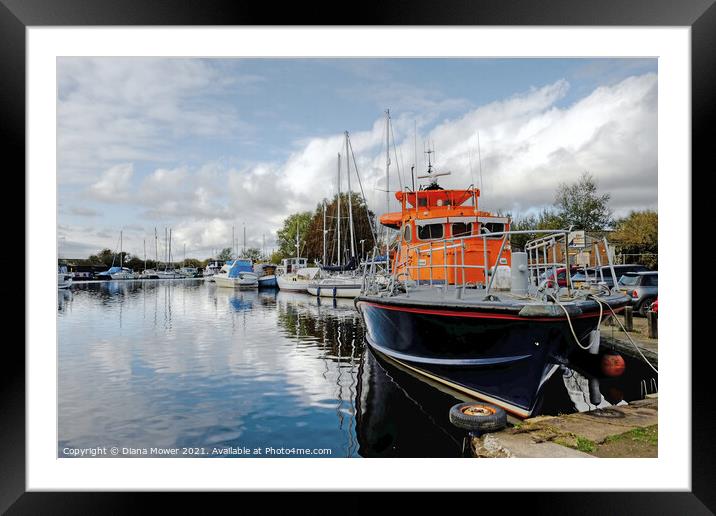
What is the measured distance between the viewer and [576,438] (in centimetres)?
342

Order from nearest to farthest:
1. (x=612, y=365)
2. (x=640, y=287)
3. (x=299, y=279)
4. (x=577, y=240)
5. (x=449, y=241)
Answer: (x=612, y=365) < (x=577, y=240) < (x=449, y=241) < (x=640, y=287) < (x=299, y=279)

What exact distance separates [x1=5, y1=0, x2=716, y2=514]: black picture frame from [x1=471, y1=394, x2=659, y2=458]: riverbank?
291 mm

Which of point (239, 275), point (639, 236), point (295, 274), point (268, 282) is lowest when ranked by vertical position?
point (268, 282)

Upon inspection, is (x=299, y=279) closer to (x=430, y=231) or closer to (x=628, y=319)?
(x=430, y=231)

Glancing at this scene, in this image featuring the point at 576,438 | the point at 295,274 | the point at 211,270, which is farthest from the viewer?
the point at 211,270

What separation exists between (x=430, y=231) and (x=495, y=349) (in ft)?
9.56

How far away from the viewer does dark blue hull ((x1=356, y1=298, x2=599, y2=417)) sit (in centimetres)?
384

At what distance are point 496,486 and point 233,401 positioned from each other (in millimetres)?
3402

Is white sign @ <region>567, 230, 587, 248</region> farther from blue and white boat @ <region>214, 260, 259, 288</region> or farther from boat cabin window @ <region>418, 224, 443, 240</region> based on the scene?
blue and white boat @ <region>214, 260, 259, 288</region>

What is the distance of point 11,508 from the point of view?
3207 mm
